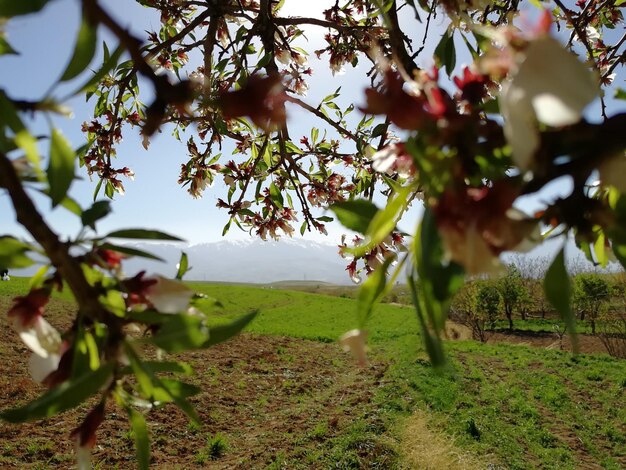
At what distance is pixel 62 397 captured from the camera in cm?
28

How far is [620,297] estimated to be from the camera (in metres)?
16.7

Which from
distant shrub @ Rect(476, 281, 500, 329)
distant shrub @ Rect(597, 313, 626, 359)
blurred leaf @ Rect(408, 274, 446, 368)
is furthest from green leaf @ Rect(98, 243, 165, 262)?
distant shrub @ Rect(476, 281, 500, 329)

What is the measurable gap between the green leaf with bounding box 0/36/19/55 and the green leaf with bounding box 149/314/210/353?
0.29m

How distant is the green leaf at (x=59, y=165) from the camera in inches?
13.3

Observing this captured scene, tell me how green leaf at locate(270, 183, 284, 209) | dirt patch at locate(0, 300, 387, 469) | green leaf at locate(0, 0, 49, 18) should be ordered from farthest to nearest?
dirt patch at locate(0, 300, 387, 469)
green leaf at locate(270, 183, 284, 209)
green leaf at locate(0, 0, 49, 18)

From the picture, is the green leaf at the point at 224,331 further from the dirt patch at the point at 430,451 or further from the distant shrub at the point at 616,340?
the distant shrub at the point at 616,340

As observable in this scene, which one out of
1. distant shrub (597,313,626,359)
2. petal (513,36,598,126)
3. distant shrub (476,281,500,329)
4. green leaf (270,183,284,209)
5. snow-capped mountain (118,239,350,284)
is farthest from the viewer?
snow-capped mountain (118,239,350,284)

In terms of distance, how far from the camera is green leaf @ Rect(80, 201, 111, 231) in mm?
376

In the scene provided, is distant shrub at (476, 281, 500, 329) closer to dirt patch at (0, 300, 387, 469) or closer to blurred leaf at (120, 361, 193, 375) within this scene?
dirt patch at (0, 300, 387, 469)

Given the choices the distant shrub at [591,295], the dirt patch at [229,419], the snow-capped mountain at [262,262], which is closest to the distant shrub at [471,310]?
the distant shrub at [591,295]

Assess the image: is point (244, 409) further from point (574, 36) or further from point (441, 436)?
point (574, 36)

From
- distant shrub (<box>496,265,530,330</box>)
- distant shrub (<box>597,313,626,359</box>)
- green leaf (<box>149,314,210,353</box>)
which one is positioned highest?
green leaf (<box>149,314,210,353</box>)

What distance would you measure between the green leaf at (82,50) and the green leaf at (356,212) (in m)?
0.21

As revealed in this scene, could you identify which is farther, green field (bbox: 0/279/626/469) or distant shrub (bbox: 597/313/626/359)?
distant shrub (bbox: 597/313/626/359)
